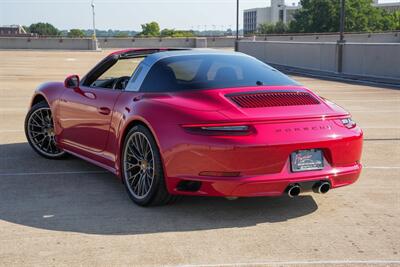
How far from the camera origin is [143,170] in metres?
5.08

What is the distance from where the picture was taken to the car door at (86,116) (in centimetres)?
568

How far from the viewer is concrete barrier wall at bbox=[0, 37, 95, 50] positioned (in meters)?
53.3

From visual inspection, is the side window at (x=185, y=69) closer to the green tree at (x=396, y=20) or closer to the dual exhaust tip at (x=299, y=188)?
the dual exhaust tip at (x=299, y=188)

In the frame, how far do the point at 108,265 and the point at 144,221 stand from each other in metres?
0.92

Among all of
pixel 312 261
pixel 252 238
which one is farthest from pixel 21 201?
pixel 312 261

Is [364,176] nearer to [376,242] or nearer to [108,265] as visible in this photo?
[376,242]

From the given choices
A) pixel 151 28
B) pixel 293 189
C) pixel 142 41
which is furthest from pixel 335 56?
pixel 151 28

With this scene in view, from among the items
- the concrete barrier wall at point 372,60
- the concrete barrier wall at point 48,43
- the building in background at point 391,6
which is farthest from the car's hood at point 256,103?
the building in background at point 391,6

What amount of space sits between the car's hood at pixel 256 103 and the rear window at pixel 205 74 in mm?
144

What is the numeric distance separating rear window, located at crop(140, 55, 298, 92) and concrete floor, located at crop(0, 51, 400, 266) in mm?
1089

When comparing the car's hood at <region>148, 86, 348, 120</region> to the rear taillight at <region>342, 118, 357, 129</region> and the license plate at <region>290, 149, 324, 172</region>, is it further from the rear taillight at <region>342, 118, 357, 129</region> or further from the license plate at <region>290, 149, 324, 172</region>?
the license plate at <region>290, 149, 324, 172</region>

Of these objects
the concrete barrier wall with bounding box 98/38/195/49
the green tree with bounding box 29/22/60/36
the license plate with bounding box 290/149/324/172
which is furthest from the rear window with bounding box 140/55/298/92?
the green tree with bounding box 29/22/60/36

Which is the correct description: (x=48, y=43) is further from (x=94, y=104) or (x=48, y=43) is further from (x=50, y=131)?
(x=94, y=104)

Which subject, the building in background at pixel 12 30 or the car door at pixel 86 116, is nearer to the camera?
the car door at pixel 86 116
